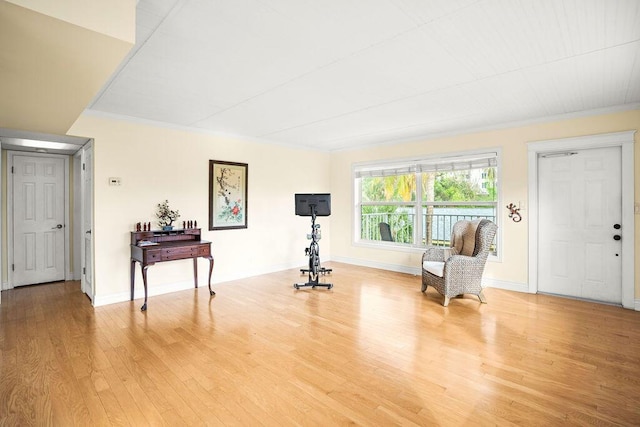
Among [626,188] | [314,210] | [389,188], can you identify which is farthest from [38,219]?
[626,188]

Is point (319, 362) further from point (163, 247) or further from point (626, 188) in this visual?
point (626, 188)

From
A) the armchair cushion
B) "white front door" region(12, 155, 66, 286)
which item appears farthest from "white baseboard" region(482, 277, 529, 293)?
"white front door" region(12, 155, 66, 286)

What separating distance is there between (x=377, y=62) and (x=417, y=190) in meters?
3.39

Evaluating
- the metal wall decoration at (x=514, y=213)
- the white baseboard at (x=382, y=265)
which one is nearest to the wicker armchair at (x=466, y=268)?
the metal wall decoration at (x=514, y=213)

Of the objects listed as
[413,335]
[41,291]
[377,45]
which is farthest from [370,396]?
[41,291]

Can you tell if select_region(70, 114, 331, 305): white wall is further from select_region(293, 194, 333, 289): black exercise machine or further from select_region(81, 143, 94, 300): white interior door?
select_region(293, 194, 333, 289): black exercise machine

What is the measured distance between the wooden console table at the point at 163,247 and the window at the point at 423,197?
3.31 meters

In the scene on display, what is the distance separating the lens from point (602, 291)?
13.4 ft

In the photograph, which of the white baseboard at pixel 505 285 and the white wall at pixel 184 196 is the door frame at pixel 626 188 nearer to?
the white baseboard at pixel 505 285

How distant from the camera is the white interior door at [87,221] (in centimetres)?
411

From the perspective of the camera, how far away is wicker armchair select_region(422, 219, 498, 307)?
4.02 m

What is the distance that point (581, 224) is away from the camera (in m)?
4.20

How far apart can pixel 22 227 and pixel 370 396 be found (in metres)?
5.73

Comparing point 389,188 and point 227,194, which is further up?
point 389,188
